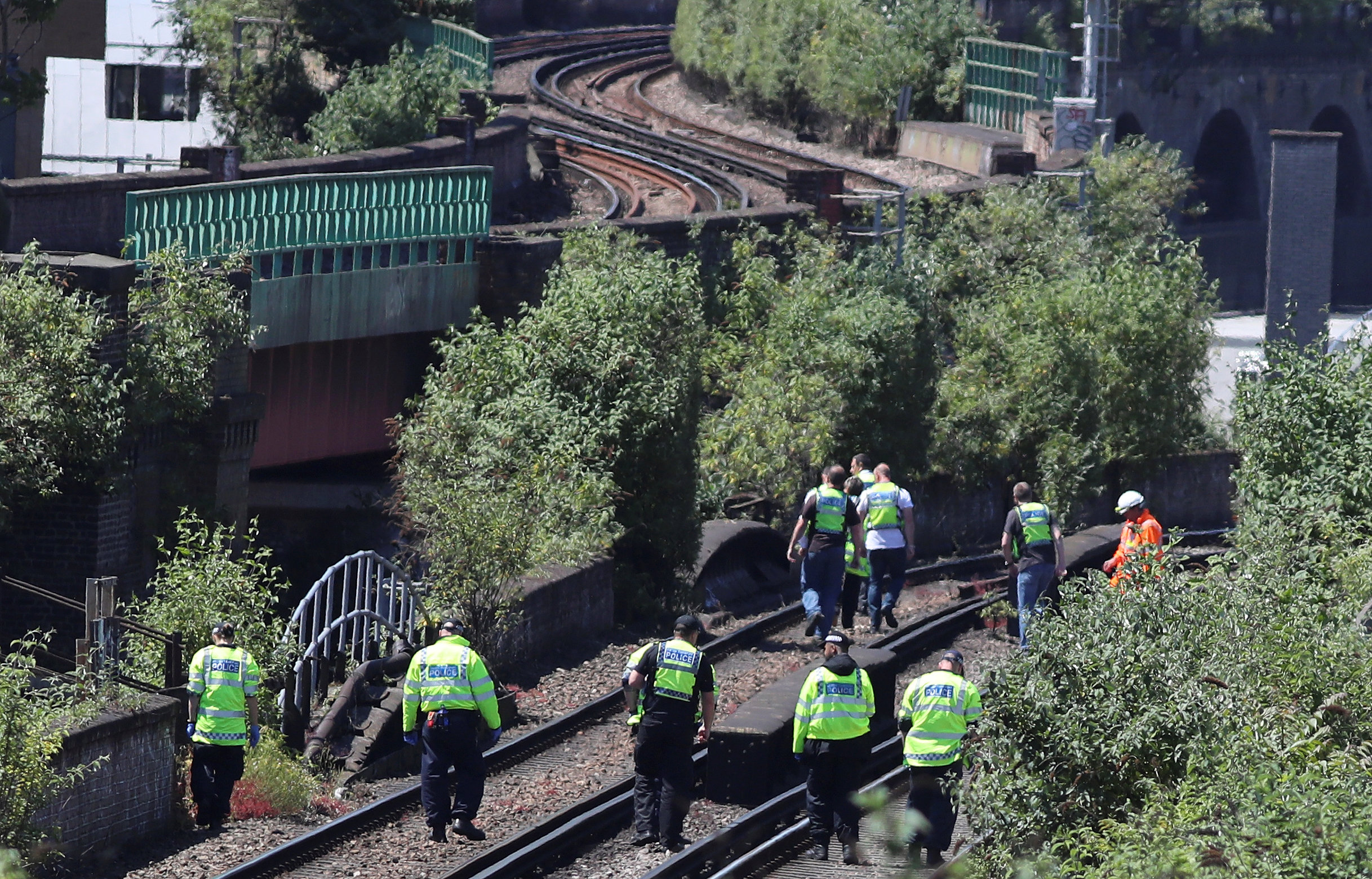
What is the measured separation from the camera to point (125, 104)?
3725 centimetres

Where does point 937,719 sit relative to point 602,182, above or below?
below

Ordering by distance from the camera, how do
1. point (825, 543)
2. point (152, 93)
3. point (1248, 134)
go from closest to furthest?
1. point (825, 543)
2. point (152, 93)
3. point (1248, 134)

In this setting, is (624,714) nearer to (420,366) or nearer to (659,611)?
(659,611)

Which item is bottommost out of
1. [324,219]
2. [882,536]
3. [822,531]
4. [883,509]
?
[882,536]

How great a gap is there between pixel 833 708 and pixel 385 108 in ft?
72.0

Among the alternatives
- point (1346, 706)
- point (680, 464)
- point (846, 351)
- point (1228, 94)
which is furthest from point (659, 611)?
point (1228, 94)

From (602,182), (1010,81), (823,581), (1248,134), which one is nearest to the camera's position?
(823,581)

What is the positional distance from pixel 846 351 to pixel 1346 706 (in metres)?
13.1

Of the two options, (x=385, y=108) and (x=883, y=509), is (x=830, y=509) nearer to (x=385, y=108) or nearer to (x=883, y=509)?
(x=883, y=509)

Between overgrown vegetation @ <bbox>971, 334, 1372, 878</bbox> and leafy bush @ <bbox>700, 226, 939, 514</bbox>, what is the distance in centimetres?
1045

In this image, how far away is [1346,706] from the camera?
1064 cm

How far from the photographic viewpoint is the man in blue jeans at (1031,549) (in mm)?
17750

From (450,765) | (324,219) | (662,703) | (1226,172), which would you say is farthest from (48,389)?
(1226,172)

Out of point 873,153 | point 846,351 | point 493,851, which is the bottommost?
point 493,851
